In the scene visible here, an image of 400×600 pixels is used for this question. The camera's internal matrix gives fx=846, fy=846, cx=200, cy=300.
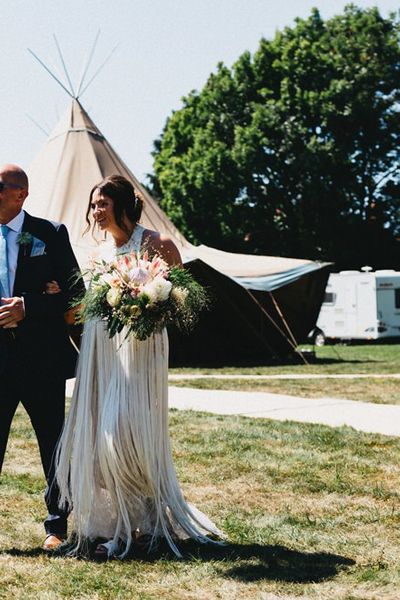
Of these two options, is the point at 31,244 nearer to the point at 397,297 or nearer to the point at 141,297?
the point at 141,297

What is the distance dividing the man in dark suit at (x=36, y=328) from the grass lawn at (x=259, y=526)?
23.0 inches

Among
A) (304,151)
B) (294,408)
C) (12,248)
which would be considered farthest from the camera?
(304,151)

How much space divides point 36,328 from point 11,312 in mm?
198

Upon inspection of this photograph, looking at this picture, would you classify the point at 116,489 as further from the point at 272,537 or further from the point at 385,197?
the point at 385,197

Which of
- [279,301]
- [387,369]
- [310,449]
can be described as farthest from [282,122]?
[310,449]

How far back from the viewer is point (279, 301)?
17609 millimetres

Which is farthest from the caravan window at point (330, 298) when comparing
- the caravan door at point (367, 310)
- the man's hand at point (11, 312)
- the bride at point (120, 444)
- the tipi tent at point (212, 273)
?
the man's hand at point (11, 312)

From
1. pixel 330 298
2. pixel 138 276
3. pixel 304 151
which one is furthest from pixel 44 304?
pixel 304 151

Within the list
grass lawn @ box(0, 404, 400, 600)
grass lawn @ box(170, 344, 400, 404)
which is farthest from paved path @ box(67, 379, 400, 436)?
grass lawn @ box(0, 404, 400, 600)

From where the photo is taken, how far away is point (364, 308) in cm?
2708

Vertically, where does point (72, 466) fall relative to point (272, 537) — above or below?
above

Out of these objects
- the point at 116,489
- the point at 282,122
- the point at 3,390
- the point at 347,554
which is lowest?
the point at 347,554

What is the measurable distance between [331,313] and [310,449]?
2119 centimetres

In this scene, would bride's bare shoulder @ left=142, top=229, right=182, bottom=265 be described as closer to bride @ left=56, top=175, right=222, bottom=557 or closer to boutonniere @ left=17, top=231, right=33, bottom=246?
bride @ left=56, top=175, right=222, bottom=557
